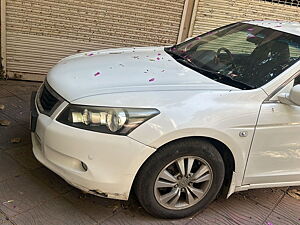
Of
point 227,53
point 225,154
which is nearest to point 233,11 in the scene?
point 227,53

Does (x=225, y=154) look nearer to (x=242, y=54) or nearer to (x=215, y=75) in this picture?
(x=215, y=75)

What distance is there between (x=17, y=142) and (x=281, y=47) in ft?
9.13

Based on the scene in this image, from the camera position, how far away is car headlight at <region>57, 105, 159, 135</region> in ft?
7.97

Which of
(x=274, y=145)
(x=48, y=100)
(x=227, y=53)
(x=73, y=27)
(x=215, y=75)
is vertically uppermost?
(x=227, y=53)

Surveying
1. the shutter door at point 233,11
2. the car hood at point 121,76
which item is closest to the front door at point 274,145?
the car hood at point 121,76

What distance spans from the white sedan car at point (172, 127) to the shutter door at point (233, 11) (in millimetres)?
3099

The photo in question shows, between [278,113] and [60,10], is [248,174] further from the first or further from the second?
[60,10]

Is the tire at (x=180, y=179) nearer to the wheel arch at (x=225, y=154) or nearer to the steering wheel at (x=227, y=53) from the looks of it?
the wheel arch at (x=225, y=154)

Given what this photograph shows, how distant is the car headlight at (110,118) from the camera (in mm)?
2430

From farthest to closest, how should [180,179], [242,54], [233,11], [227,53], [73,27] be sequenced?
[233,11], [73,27], [227,53], [242,54], [180,179]

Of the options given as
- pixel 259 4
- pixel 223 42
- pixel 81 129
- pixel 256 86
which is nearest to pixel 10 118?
pixel 81 129

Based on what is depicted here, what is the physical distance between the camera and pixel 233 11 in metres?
6.18

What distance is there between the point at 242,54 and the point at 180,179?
140 cm

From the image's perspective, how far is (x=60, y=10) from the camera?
536 cm
